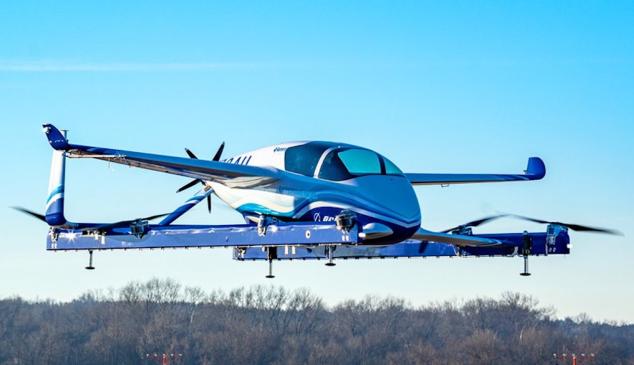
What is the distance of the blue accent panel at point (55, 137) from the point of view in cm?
4256

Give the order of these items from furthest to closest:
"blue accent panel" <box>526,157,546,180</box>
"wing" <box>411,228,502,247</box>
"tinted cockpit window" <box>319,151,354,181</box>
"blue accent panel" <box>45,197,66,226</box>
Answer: "blue accent panel" <box>526,157,546,180</box> → "blue accent panel" <box>45,197,66,226</box> → "wing" <box>411,228,502,247</box> → "tinted cockpit window" <box>319,151,354,181</box>

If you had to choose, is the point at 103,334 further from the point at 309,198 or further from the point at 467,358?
the point at 309,198

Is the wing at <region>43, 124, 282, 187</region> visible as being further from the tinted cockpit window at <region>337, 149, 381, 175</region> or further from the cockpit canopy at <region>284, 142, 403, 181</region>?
the tinted cockpit window at <region>337, 149, 381, 175</region>

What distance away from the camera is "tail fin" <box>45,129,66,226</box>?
47281 mm

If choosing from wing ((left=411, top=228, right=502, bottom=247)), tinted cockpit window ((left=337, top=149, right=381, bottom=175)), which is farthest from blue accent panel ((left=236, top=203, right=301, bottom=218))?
wing ((left=411, top=228, right=502, bottom=247))

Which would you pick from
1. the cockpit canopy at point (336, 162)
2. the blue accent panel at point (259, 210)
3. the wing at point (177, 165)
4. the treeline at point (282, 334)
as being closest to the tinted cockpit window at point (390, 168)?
the cockpit canopy at point (336, 162)

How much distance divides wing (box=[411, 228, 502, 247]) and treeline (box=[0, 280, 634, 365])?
95.3 m

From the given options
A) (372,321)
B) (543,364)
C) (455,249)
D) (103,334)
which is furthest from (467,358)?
(455,249)

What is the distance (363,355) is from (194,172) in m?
110

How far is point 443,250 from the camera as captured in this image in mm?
49938

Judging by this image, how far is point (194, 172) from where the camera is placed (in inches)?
1777

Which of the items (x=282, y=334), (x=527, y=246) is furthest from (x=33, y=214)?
(x=282, y=334)

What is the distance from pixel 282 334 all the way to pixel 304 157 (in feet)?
368

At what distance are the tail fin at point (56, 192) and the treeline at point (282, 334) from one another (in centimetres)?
9367
